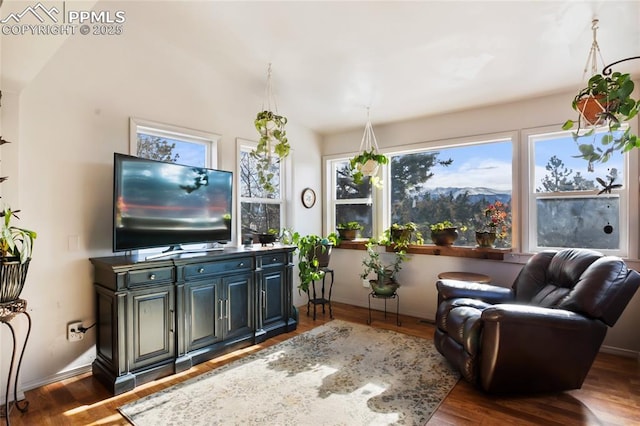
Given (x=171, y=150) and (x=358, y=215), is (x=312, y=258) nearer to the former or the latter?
(x=358, y=215)

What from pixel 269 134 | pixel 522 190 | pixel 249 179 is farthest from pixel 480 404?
pixel 249 179

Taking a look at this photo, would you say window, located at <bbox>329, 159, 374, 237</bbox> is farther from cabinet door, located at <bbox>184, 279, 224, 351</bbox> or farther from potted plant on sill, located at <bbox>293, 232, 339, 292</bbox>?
cabinet door, located at <bbox>184, 279, 224, 351</bbox>

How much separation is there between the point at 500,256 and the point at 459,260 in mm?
451

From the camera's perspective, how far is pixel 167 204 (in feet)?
9.48

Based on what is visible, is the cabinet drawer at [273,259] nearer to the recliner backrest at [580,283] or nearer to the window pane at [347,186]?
the window pane at [347,186]

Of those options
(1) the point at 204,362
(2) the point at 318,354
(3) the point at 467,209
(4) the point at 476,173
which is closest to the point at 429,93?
(4) the point at 476,173

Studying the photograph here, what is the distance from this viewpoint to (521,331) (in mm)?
2143

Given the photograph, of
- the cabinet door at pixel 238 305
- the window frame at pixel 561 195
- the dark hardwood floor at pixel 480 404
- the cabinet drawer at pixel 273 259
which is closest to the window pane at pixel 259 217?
the cabinet drawer at pixel 273 259

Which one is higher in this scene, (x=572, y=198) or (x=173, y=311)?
(x=572, y=198)

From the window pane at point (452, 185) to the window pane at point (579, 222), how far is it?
35 centimetres

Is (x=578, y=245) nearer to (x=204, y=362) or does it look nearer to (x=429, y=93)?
(x=429, y=93)

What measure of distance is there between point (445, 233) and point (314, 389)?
2.39m

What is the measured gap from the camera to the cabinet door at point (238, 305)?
3.05m

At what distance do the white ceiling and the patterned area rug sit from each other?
2.28m
